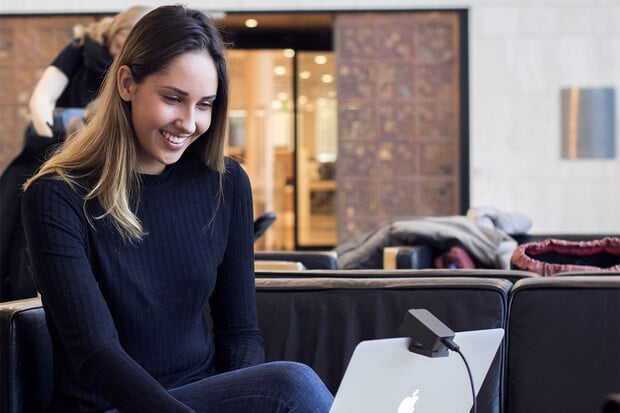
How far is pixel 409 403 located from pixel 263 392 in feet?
0.98

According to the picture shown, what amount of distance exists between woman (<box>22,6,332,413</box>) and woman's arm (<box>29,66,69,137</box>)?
2104mm

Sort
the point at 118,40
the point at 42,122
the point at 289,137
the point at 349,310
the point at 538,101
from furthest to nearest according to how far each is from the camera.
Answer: the point at 289,137 → the point at 538,101 → the point at 42,122 → the point at 118,40 → the point at 349,310

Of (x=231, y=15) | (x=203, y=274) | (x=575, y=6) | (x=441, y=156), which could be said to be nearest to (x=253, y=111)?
(x=231, y=15)

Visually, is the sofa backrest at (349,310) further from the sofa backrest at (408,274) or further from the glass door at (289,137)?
the glass door at (289,137)

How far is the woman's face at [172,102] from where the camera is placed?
1938 millimetres

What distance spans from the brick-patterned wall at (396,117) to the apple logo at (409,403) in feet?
24.2

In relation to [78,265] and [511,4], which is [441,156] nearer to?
[511,4]

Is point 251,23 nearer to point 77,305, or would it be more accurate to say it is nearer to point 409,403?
point 77,305

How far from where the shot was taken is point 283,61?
10484 millimetres

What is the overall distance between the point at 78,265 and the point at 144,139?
0.30 meters

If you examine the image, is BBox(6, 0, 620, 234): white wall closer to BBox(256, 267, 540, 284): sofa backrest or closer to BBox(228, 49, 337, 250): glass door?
BBox(228, 49, 337, 250): glass door

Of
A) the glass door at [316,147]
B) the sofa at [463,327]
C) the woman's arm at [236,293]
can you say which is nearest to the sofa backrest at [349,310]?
the sofa at [463,327]

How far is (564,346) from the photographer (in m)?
2.15

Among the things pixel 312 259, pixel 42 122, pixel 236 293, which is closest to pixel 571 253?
pixel 312 259
